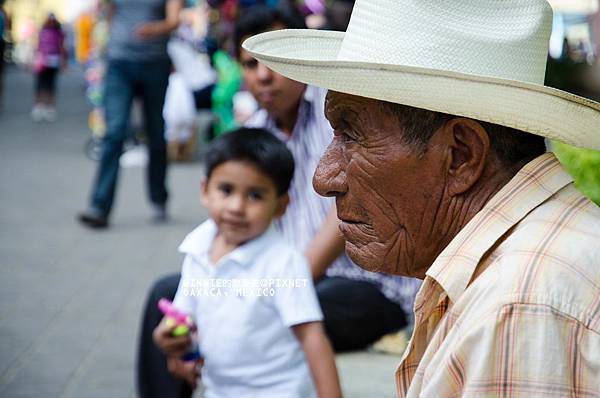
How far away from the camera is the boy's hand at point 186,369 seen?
113 inches

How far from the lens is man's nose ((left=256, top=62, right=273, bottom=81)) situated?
143 inches

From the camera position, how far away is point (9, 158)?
11.8m

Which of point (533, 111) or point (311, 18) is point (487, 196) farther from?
point (311, 18)

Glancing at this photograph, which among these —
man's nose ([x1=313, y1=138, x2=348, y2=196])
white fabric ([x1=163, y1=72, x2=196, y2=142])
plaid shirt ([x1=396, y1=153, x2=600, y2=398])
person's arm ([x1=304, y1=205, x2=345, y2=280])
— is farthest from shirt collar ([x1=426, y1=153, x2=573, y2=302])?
white fabric ([x1=163, y1=72, x2=196, y2=142])

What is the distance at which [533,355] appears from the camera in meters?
1.38

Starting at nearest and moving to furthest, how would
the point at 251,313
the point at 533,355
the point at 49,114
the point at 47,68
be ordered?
1. the point at 533,355
2. the point at 251,313
3. the point at 49,114
4. the point at 47,68

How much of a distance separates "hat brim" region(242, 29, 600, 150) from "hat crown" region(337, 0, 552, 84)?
0.08 metres

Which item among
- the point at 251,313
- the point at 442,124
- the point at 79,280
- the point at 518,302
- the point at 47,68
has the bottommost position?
the point at 47,68

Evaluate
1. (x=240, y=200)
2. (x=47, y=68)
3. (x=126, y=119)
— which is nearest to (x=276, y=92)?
(x=240, y=200)

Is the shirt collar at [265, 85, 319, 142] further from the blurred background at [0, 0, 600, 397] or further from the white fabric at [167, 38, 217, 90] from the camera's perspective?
the white fabric at [167, 38, 217, 90]

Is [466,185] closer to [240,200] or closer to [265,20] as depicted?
[240,200]

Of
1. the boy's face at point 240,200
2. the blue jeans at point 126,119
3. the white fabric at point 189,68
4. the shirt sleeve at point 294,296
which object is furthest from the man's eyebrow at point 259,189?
the white fabric at point 189,68

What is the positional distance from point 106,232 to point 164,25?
151 cm

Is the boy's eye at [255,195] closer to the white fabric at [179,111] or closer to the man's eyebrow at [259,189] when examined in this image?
the man's eyebrow at [259,189]
